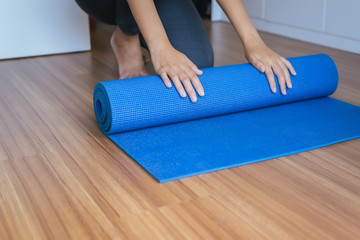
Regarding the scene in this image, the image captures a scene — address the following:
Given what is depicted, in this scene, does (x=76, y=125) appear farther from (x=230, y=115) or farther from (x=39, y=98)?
(x=230, y=115)

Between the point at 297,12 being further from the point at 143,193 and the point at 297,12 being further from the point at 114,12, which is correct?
the point at 143,193

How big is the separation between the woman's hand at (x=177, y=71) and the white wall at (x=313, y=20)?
60.9 inches

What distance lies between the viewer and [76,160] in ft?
4.17

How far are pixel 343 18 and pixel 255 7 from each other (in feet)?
2.93

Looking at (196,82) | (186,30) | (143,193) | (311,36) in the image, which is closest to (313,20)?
(311,36)

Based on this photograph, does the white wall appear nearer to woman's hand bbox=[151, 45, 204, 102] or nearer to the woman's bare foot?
the woman's bare foot

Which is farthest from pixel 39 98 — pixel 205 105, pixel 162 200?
Result: pixel 162 200

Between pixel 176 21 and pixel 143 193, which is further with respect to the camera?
pixel 176 21

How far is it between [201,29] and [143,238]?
1282 millimetres

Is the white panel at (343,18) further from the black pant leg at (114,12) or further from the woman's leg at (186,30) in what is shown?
the black pant leg at (114,12)

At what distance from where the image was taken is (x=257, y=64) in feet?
5.24

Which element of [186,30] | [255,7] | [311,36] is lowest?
[311,36]

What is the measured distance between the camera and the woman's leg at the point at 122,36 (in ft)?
6.50

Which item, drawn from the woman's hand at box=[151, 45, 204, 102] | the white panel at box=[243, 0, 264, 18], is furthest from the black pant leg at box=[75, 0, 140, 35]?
the white panel at box=[243, 0, 264, 18]
